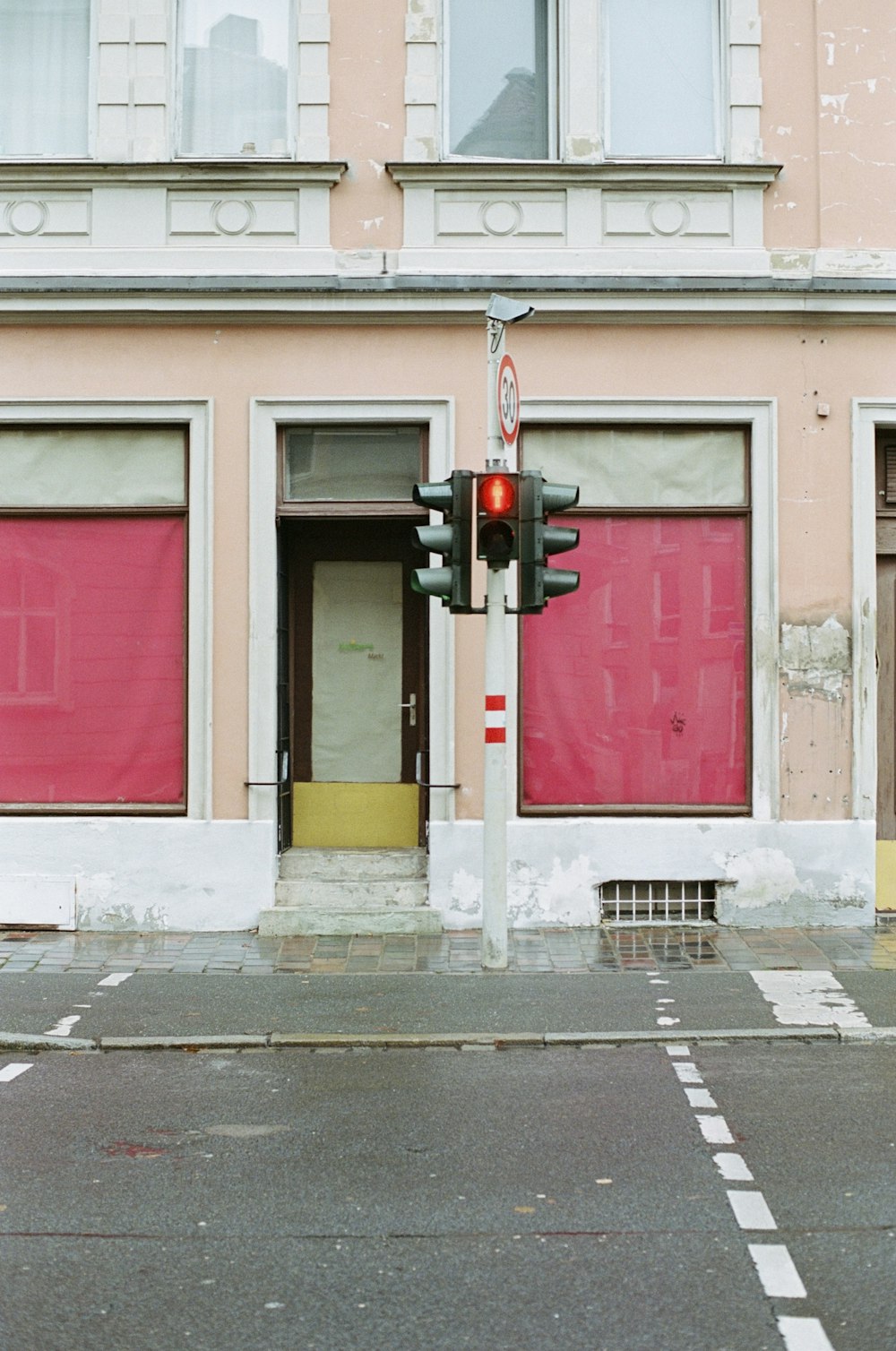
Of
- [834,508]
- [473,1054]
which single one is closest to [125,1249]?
[473,1054]

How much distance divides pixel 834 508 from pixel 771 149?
2.72 m

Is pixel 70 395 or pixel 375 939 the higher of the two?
pixel 70 395

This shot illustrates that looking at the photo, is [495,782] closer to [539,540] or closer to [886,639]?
[539,540]

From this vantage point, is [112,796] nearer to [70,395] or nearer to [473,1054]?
[70,395]

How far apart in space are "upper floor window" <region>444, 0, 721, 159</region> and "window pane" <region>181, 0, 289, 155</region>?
1305mm

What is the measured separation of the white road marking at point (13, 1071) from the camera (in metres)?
7.39

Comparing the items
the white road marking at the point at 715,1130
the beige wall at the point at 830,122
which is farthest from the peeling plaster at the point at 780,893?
the white road marking at the point at 715,1130

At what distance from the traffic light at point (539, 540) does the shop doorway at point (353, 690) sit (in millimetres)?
2584

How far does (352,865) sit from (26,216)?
17.8 feet

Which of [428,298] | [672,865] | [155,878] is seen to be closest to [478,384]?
[428,298]

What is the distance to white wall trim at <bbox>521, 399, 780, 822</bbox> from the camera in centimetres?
1123

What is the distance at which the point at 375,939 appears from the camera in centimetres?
1084

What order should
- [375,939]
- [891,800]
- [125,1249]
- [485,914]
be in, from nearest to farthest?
[125,1249]
[485,914]
[375,939]
[891,800]

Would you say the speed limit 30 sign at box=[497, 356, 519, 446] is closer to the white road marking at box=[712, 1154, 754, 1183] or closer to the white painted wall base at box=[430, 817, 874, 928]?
the white painted wall base at box=[430, 817, 874, 928]
